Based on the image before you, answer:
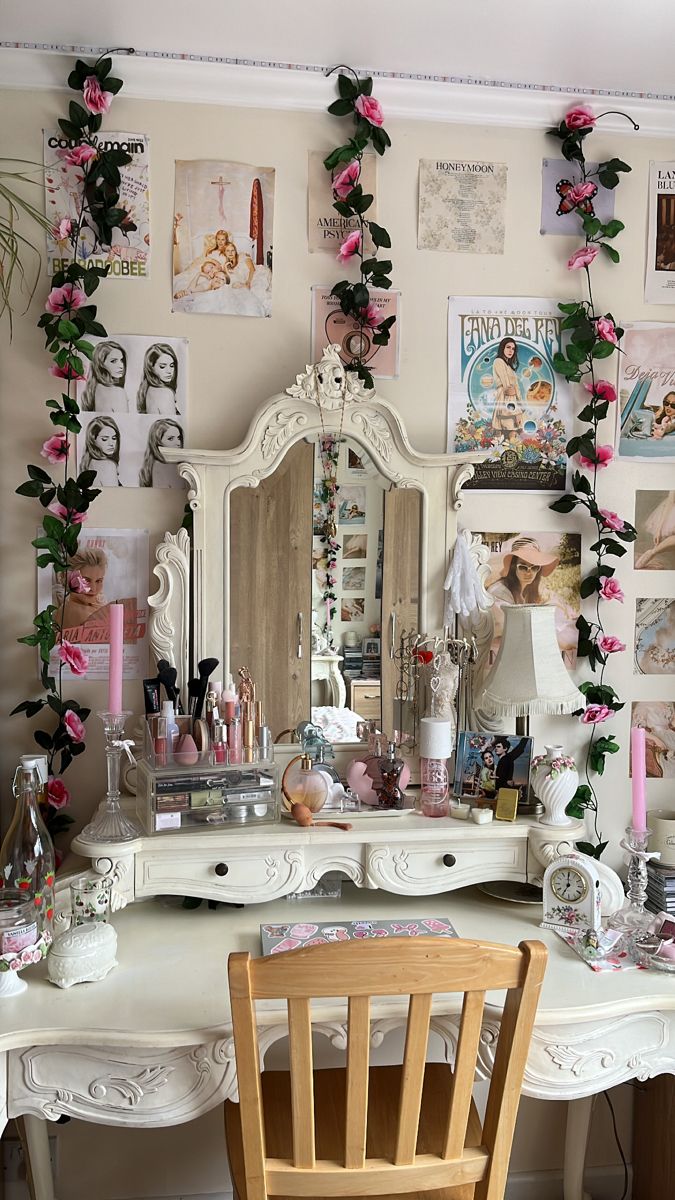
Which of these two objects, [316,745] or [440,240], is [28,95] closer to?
[440,240]

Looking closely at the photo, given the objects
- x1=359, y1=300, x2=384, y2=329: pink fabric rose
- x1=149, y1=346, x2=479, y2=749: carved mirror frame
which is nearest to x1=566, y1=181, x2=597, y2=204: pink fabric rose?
x1=359, y1=300, x2=384, y2=329: pink fabric rose

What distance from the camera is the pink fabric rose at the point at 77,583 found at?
6.66ft

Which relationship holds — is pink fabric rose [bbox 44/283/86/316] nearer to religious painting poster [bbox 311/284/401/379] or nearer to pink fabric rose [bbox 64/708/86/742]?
religious painting poster [bbox 311/284/401/379]

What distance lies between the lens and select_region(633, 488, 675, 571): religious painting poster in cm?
227

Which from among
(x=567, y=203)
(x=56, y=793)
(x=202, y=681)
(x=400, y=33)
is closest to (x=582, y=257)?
(x=567, y=203)

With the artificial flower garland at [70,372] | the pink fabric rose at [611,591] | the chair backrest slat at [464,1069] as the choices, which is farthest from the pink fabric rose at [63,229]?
the chair backrest slat at [464,1069]

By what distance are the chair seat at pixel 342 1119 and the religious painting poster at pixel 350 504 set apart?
3.85ft

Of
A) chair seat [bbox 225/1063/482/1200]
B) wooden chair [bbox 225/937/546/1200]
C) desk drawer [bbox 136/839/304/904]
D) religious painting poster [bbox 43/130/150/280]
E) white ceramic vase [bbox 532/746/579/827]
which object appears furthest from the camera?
religious painting poster [bbox 43/130/150/280]

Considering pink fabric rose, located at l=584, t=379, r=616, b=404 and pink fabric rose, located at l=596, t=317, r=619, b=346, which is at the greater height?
pink fabric rose, located at l=596, t=317, r=619, b=346

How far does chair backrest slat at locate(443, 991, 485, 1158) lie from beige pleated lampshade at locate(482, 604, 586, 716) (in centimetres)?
74

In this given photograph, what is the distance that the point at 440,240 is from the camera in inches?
85.0

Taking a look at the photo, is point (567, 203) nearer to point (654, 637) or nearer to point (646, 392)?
point (646, 392)

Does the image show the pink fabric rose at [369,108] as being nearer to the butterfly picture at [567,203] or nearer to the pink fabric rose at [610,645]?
the butterfly picture at [567,203]

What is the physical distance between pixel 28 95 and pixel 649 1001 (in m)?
2.21
